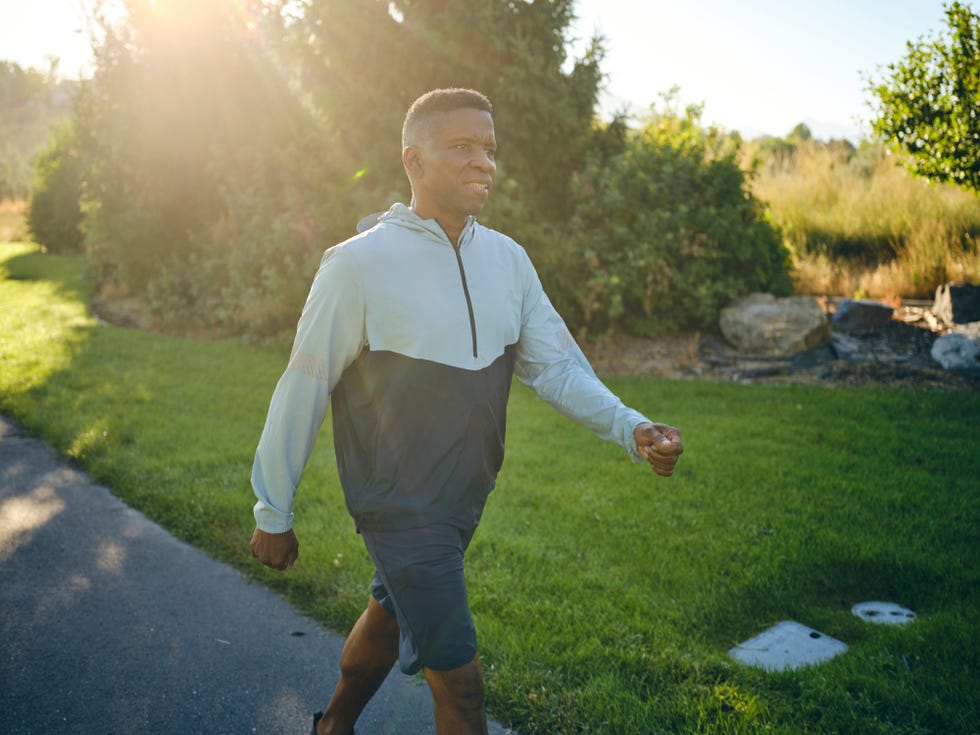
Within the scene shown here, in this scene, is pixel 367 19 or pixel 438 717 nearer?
pixel 438 717

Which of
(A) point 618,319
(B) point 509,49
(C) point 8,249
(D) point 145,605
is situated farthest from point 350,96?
(C) point 8,249

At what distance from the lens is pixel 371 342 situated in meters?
2.35

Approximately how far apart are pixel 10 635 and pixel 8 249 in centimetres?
2826

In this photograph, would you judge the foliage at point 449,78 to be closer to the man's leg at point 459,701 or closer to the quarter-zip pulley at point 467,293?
the quarter-zip pulley at point 467,293

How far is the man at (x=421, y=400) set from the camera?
2.30 m

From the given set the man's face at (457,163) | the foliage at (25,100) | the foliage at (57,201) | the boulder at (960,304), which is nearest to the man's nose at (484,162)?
the man's face at (457,163)

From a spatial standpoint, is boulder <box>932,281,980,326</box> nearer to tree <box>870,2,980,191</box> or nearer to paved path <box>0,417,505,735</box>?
tree <box>870,2,980,191</box>

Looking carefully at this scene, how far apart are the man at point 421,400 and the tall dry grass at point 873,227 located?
8413 millimetres

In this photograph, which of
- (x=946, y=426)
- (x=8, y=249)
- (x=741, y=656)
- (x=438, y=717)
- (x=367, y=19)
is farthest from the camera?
(x=8, y=249)

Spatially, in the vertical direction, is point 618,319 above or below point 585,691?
above

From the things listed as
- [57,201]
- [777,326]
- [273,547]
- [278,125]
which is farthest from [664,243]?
[57,201]

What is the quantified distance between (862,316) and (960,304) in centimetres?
100

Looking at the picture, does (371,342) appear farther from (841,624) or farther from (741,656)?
(841,624)

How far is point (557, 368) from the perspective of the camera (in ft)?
9.17
